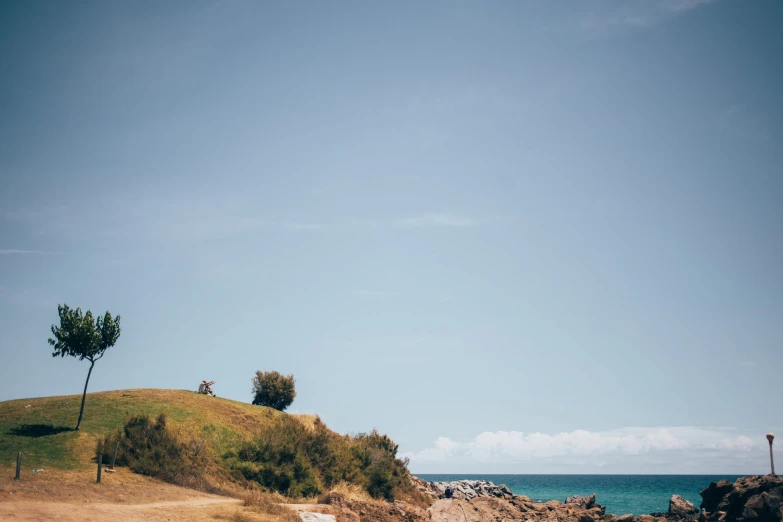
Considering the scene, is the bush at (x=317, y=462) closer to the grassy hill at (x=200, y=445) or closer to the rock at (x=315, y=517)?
the grassy hill at (x=200, y=445)

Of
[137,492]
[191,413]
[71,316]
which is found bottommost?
[137,492]

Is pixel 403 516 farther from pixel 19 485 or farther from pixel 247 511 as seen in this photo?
pixel 19 485

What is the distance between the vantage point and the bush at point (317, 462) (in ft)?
131

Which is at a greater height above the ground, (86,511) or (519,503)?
(86,511)

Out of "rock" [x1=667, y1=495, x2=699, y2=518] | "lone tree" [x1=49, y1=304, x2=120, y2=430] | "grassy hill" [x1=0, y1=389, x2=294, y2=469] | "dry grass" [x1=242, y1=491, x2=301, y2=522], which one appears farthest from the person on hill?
"rock" [x1=667, y1=495, x2=699, y2=518]

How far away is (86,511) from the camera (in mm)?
24625

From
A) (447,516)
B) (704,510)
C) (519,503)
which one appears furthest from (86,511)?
(704,510)

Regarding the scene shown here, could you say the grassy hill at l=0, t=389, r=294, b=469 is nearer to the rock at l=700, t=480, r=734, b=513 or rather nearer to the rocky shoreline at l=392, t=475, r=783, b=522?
the rocky shoreline at l=392, t=475, r=783, b=522

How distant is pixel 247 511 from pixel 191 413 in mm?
21738

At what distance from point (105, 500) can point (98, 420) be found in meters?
16.9

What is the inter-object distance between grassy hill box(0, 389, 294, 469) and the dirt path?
347 inches

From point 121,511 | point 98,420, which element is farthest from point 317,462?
point 121,511

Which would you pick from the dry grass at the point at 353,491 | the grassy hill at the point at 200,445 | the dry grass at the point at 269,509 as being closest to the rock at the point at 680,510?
the grassy hill at the point at 200,445

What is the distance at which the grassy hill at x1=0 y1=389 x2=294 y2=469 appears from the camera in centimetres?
3484
